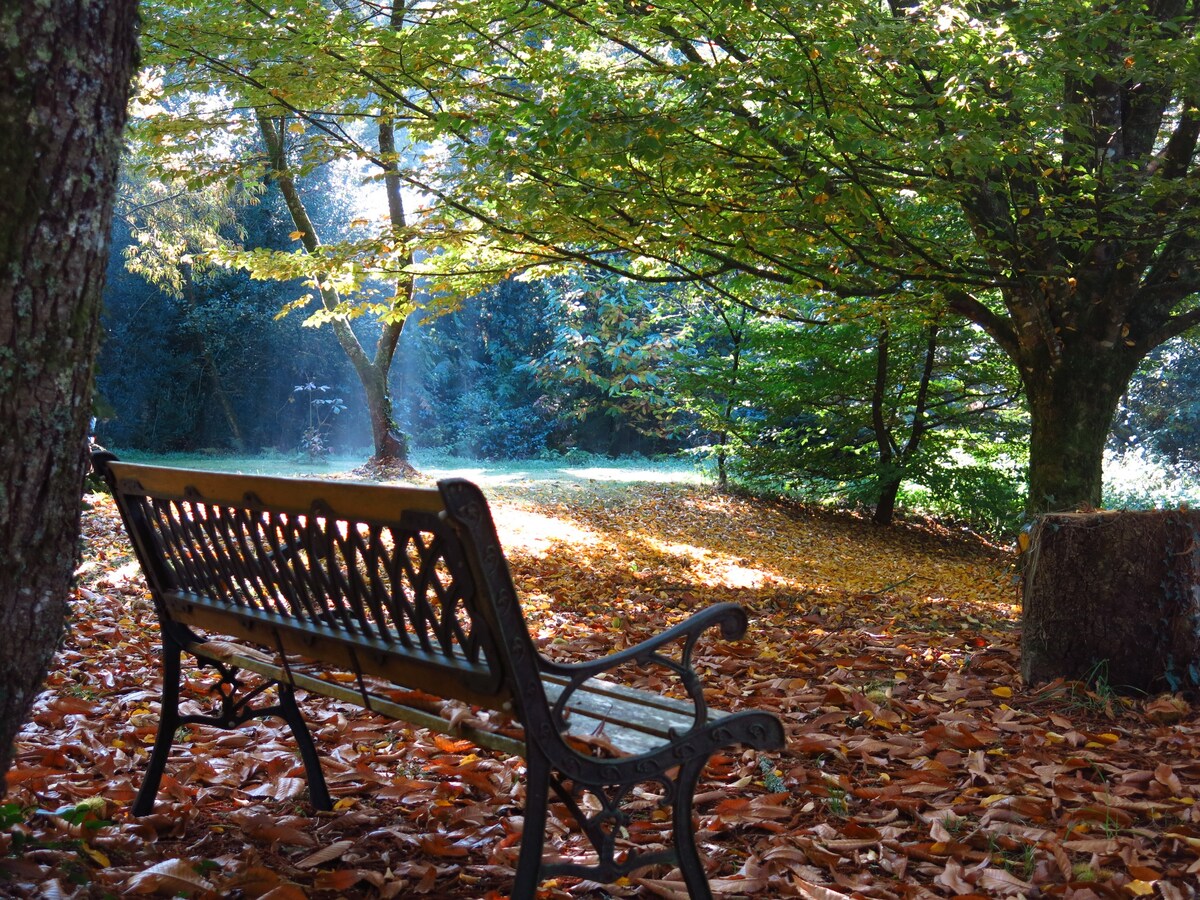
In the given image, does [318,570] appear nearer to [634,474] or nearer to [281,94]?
[281,94]

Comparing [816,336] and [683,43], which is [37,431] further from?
[816,336]

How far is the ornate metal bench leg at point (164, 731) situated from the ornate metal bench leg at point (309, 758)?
1.06ft

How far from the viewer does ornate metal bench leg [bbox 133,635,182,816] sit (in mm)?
2824

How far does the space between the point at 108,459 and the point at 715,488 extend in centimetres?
1425

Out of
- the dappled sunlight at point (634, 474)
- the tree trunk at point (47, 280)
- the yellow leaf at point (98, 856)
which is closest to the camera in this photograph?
the tree trunk at point (47, 280)

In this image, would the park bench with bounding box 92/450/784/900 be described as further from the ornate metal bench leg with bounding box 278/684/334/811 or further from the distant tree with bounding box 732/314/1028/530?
the distant tree with bounding box 732/314/1028/530

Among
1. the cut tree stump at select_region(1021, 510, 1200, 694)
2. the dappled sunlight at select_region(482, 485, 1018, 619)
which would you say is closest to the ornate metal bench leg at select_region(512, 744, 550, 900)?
the cut tree stump at select_region(1021, 510, 1200, 694)

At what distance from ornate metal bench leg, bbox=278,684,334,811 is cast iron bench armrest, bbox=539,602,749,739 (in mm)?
1181

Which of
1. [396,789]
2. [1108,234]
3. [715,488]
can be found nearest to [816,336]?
[715,488]

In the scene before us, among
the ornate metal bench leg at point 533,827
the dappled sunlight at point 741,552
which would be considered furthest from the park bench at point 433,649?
the dappled sunlight at point 741,552

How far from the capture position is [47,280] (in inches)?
70.1

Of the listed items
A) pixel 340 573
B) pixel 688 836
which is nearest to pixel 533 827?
pixel 688 836

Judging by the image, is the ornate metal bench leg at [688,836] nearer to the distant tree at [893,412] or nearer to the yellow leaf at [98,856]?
the yellow leaf at [98,856]

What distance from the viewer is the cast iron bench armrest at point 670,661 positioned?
6.88 feet
